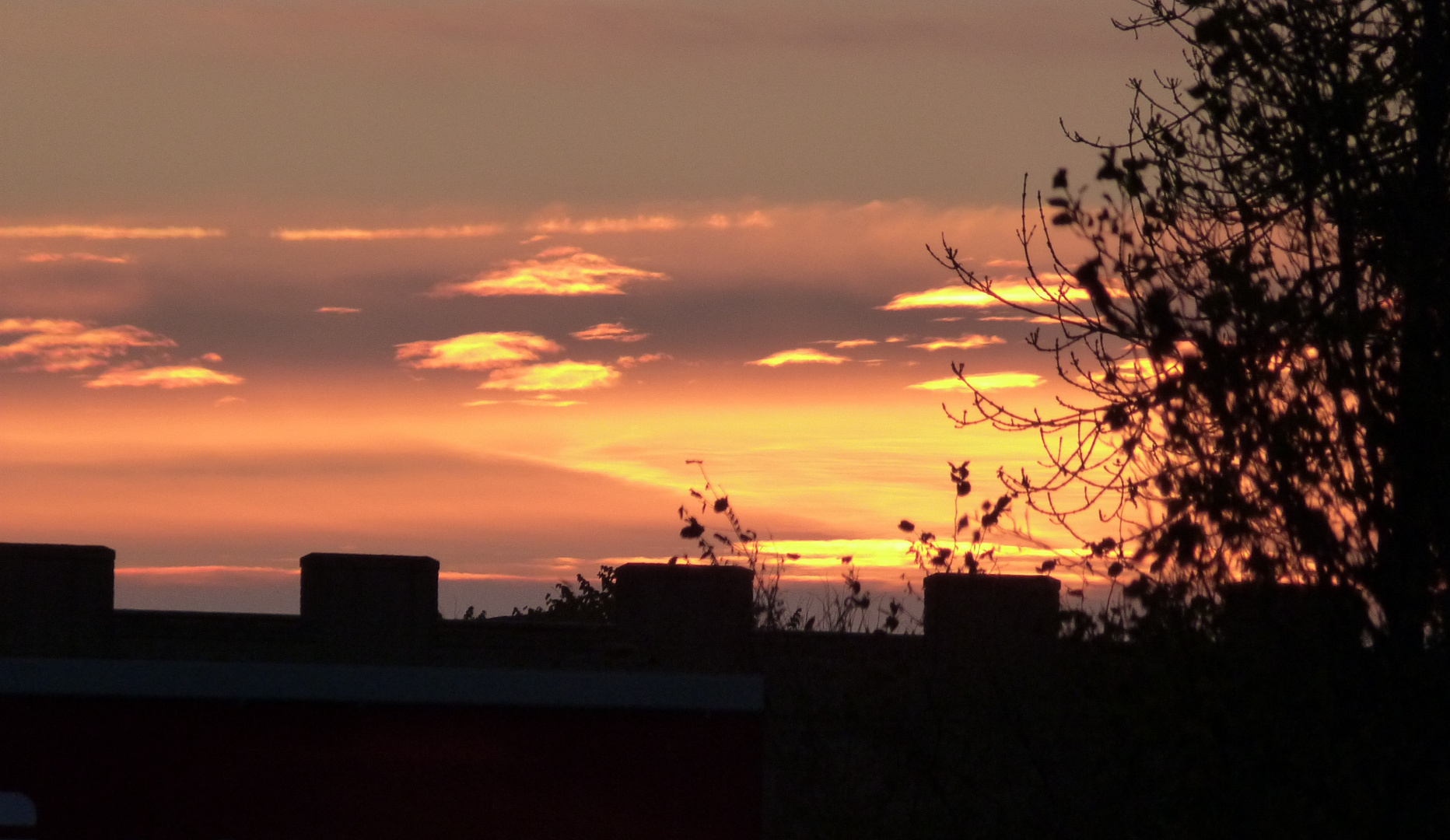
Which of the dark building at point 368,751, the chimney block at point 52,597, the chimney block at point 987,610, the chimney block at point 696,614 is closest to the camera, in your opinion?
the dark building at point 368,751

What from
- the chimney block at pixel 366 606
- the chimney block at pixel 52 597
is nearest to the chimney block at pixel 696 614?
the chimney block at pixel 366 606

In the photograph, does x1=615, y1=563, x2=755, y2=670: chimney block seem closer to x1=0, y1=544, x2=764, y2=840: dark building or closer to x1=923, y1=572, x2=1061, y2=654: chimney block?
x1=923, y1=572, x2=1061, y2=654: chimney block

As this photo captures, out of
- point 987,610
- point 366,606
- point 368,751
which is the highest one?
point 987,610

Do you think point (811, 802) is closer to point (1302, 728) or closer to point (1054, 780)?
point (1054, 780)

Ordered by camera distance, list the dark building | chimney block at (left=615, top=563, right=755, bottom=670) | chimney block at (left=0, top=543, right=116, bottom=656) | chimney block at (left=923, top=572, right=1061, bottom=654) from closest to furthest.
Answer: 1. the dark building
2. chimney block at (left=923, top=572, right=1061, bottom=654)
3. chimney block at (left=615, top=563, right=755, bottom=670)
4. chimney block at (left=0, top=543, right=116, bottom=656)

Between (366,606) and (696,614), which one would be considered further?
(366,606)

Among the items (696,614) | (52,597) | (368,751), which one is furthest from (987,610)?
(52,597)

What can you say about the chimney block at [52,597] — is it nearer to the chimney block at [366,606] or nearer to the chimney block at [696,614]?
the chimney block at [366,606]

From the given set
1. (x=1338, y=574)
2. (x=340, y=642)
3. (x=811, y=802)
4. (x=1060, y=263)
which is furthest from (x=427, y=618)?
(x=1338, y=574)

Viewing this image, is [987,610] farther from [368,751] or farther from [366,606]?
[368,751]

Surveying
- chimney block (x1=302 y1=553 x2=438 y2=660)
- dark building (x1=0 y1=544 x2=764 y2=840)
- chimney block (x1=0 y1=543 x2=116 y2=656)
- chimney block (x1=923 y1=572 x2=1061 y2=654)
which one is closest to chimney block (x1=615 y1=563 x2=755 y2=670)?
chimney block (x1=923 y1=572 x2=1061 y2=654)

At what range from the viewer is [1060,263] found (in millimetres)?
11742

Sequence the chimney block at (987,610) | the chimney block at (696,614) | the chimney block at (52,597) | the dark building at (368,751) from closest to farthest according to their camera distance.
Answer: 1. the dark building at (368,751)
2. the chimney block at (987,610)
3. the chimney block at (696,614)
4. the chimney block at (52,597)

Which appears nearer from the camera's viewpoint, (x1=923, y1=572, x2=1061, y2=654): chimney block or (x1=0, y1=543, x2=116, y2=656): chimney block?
(x1=923, y1=572, x2=1061, y2=654): chimney block
